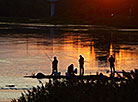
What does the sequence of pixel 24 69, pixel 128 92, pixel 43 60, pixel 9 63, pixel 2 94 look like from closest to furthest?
pixel 128 92, pixel 2 94, pixel 24 69, pixel 9 63, pixel 43 60

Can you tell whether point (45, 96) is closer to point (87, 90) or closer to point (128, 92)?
point (87, 90)

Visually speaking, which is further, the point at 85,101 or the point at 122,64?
the point at 122,64

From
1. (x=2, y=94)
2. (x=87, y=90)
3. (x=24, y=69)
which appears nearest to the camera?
(x=87, y=90)

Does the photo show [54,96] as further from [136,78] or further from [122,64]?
[122,64]

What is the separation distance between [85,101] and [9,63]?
41.0m

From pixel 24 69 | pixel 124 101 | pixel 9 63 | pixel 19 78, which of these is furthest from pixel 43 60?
pixel 124 101

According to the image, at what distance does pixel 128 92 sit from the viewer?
522 inches

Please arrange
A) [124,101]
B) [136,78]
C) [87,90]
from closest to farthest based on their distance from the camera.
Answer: [124,101]
[87,90]
[136,78]

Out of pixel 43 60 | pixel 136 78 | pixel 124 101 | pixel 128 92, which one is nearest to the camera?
pixel 124 101

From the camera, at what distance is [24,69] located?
47281 mm

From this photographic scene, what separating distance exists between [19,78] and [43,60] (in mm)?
19044

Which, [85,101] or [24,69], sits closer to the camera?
[85,101]

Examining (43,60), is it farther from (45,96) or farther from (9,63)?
(45,96)

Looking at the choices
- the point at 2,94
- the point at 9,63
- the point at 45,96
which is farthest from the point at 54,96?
the point at 9,63
